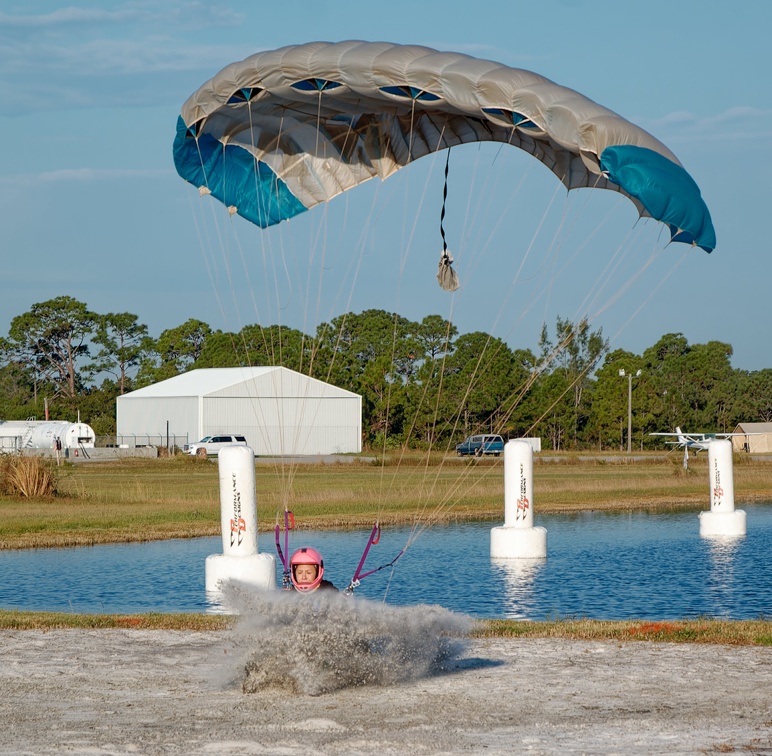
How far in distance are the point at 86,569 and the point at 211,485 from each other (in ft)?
70.9

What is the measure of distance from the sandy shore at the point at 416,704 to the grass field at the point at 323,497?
663cm

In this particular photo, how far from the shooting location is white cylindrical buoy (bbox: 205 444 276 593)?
704 inches

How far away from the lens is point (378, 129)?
Answer: 17.1 meters

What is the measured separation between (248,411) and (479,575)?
55.4 metres

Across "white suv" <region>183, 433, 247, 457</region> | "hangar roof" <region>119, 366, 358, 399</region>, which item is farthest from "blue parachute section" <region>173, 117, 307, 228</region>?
"hangar roof" <region>119, 366, 358, 399</region>

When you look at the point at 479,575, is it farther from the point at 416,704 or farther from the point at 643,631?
the point at 416,704

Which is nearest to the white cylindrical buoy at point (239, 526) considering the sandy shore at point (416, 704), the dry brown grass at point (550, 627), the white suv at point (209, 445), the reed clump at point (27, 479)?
the dry brown grass at point (550, 627)

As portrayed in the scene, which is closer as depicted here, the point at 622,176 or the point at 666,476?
the point at 622,176

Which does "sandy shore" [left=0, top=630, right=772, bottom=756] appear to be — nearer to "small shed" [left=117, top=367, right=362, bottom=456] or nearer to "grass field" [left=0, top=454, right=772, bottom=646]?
"grass field" [left=0, top=454, right=772, bottom=646]

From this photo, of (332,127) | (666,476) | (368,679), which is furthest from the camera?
(666,476)

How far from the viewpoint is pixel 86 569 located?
70.0ft

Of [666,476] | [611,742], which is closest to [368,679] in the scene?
[611,742]

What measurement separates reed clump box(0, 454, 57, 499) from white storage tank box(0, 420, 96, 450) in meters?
37.8

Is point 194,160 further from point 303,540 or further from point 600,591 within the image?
point 303,540
